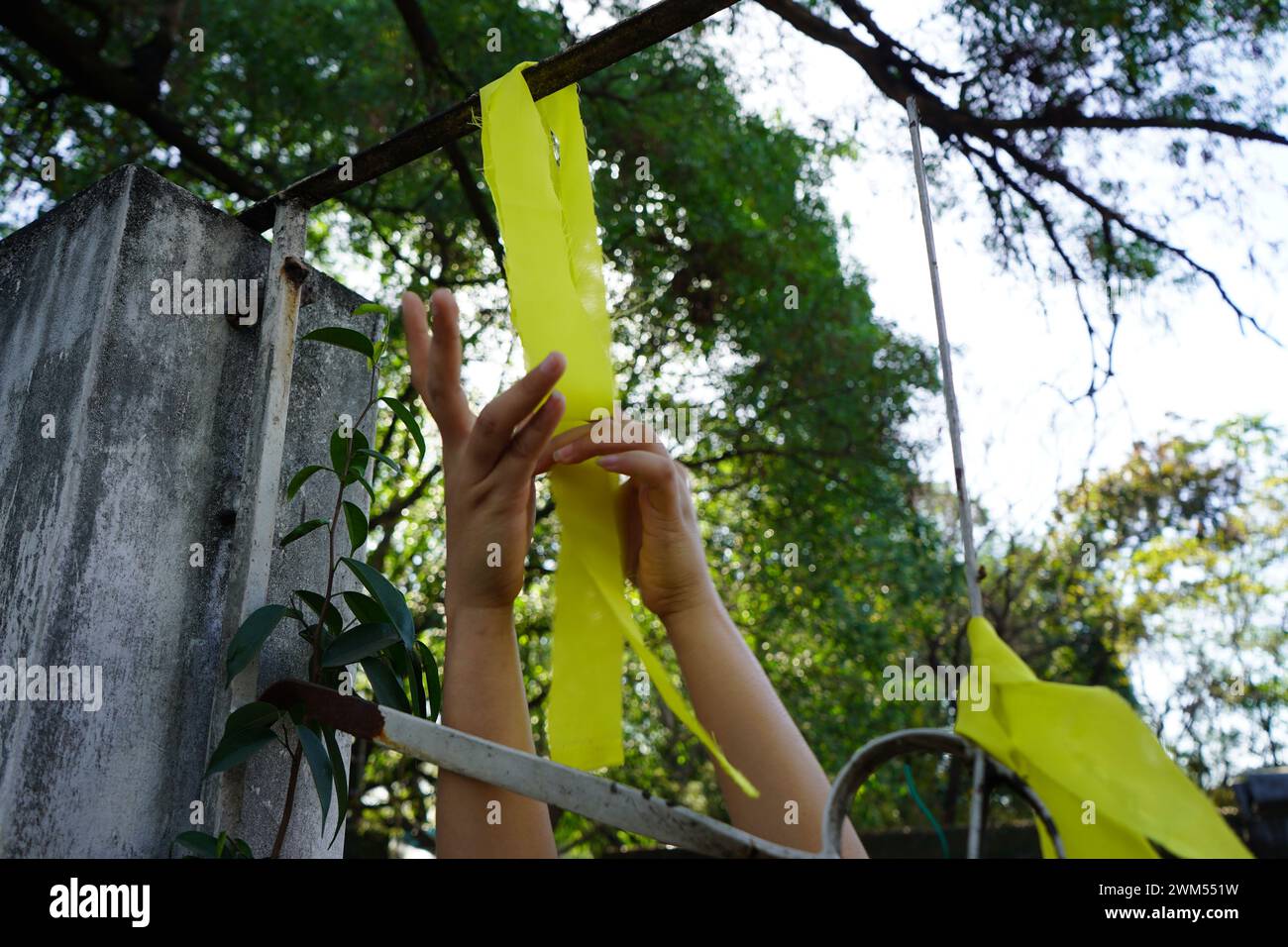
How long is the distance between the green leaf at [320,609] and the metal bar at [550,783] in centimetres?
27

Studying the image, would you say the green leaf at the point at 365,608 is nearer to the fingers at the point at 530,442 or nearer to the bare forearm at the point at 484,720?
the bare forearm at the point at 484,720

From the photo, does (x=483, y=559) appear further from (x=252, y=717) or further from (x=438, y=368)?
(x=252, y=717)

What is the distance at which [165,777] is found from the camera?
3.80ft

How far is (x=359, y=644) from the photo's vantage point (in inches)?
50.1

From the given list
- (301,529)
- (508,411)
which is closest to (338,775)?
(301,529)

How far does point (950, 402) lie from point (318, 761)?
873 millimetres

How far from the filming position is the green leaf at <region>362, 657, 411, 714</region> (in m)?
1.30

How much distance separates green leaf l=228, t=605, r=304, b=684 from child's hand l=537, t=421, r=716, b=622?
43cm

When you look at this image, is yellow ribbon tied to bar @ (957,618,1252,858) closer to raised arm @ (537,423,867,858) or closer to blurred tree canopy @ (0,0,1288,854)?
raised arm @ (537,423,867,858)

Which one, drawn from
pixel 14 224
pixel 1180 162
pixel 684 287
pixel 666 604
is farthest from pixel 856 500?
pixel 666 604

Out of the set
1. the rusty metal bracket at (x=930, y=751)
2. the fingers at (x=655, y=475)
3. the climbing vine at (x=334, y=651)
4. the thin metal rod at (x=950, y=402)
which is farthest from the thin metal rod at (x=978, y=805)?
the climbing vine at (x=334, y=651)

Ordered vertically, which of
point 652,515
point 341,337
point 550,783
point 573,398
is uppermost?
point 341,337

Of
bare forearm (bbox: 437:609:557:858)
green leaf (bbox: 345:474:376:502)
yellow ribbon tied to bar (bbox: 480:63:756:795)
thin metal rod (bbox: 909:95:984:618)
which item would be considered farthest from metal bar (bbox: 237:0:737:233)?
bare forearm (bbox: 437:609:557:858)
